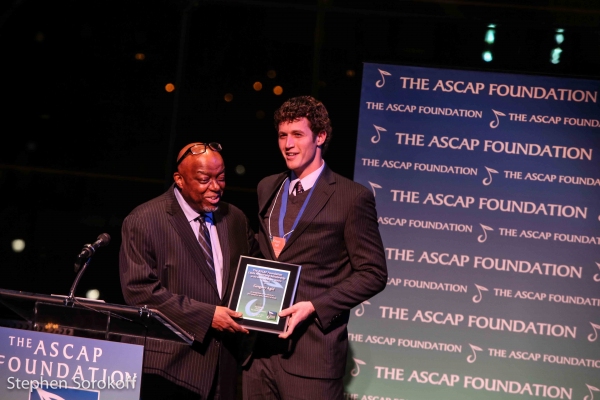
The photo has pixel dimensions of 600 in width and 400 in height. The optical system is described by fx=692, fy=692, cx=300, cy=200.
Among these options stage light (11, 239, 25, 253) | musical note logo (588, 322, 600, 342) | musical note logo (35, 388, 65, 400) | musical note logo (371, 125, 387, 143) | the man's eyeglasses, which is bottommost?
musical note logo (35, 388, 65, 400)

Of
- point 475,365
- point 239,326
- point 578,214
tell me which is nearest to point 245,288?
point 239,326

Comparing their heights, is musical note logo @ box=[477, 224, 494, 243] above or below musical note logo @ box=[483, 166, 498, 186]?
below

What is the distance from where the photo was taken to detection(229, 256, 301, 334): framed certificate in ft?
9.64

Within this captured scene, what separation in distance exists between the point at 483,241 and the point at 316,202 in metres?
2.04

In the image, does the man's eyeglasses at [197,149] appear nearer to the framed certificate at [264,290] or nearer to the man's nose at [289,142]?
the man's nose at [289,142]

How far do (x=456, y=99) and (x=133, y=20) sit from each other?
2.63 meters

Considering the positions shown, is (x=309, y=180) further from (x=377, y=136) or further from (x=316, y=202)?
(x=377, y=136)

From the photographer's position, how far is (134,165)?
217 inches

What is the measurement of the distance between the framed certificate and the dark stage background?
235 cm

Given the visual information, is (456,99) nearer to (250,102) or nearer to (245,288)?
(250,102)

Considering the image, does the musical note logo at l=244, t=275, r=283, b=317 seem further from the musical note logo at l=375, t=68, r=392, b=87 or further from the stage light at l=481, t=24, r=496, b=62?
the stage light at l=481, t=24, r=496, b=62

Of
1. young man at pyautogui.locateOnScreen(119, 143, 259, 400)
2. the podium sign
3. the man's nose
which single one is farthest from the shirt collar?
the podium sign

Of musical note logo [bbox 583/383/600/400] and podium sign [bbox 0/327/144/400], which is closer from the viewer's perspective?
podium sign [bbox 0/327/144/400]

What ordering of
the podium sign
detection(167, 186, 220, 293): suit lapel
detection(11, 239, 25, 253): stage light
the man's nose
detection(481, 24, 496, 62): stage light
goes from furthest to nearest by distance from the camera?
detection(11, 239, 25, 253): stage light → detection(481, 24, 496, 62): stage light → the man's nose → detection(167, 186, 220, 293): suit lapel → the podium sign
